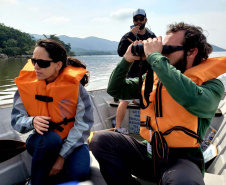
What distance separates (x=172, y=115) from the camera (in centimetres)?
132

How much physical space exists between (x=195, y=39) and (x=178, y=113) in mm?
550

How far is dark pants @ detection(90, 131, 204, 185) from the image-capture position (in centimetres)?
124

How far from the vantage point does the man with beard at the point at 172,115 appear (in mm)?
1157

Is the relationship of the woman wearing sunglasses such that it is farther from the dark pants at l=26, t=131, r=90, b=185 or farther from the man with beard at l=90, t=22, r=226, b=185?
the man with beard at l=90, t=22, r=226, b=185

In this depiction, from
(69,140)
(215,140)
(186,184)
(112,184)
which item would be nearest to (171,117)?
(186,184)

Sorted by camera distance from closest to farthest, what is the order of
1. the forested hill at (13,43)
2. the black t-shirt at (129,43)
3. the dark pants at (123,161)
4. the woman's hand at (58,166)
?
the dark pants at (123,161)
the woman's hand at (58,166)
the black t-shirt at (129,43)
the forested hill at (13,43)

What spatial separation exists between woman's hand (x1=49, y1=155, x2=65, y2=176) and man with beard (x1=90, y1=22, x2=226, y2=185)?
0.43m

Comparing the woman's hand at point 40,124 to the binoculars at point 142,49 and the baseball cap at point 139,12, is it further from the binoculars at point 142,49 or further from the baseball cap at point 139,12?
the baseball cap at point 139,12

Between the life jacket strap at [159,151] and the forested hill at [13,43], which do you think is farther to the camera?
the forested hill at [13,43]

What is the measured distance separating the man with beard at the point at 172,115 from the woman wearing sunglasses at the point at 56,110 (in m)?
0.36

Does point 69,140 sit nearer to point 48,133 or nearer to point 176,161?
point 48,133

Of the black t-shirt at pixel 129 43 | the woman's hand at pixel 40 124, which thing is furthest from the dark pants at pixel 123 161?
the black t-shirt at pixel 129 43

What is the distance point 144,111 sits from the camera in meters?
1.54

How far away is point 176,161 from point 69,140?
92 centimetres
